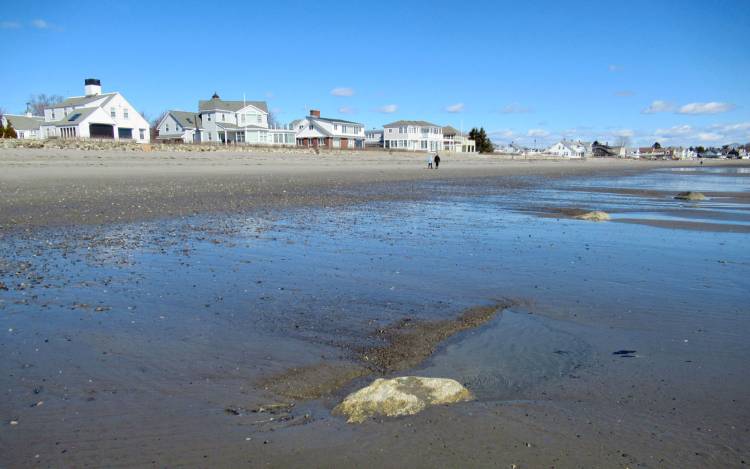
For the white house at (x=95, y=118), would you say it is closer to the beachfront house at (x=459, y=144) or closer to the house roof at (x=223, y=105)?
the house roof at (x=223, y=105)

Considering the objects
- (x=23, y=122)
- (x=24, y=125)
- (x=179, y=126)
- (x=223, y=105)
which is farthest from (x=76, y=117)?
(x=23, y=122)

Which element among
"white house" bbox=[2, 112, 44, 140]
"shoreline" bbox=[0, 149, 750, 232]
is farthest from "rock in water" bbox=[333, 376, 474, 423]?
"white house" bbox=[2, 112, 44, 140]

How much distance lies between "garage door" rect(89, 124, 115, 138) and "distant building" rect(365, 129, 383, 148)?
1904 inches

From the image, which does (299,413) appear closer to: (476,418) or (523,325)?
(476,418)

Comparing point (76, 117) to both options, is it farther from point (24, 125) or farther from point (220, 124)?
point (24, 125)

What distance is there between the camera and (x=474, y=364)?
4.84 m

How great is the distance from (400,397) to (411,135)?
90929mm

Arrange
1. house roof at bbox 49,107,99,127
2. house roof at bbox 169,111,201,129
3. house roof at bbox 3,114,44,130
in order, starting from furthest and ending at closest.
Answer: house roof at bbox 3,114,44,130, house roof at bbox 169,111,201,129, house roof at bbox 49,107,99,127

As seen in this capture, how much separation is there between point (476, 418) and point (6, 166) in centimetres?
2661

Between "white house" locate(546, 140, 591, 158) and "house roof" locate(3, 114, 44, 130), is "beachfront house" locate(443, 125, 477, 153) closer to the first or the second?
"house roof" locate(3, 114, 44, 130)

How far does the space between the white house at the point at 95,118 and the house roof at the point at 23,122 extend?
9.60 meters

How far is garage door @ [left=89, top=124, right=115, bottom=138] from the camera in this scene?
194ft

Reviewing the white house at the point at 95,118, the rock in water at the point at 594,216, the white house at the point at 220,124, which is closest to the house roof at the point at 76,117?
the white house at the point at 95,118

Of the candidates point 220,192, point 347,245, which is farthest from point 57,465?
point 220,192
